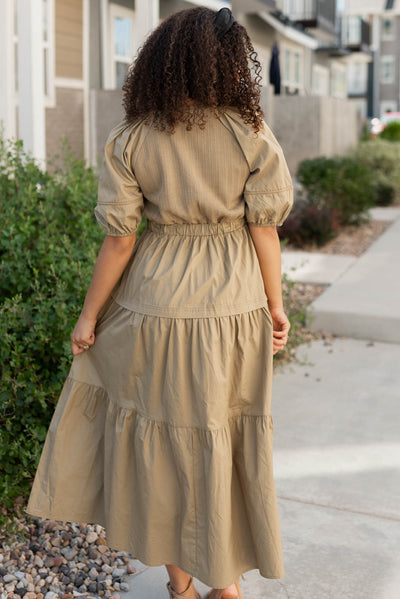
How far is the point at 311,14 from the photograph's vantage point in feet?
67.5

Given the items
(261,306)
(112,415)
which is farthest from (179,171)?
(112,415)

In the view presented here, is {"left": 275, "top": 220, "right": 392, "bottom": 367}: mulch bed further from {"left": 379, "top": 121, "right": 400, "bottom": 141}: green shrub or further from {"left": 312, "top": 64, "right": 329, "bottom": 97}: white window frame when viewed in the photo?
{"left": 312, "top": 64, "right": 329, "bottom": 97}: white window frame

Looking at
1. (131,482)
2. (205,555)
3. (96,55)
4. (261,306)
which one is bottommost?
(205,555)

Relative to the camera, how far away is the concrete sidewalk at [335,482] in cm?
269

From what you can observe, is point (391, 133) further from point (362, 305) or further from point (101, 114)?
point (362, 305)

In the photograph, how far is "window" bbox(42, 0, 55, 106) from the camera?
9.18 meters

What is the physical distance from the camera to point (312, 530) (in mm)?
3029

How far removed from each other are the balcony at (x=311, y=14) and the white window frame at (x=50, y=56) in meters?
12.4

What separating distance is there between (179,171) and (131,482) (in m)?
0.94

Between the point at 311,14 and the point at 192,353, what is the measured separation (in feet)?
66.8

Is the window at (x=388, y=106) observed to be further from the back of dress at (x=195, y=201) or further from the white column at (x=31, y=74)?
the back of dress at (x=195, y=201)

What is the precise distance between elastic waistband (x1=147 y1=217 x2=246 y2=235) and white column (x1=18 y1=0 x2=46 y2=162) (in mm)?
3894

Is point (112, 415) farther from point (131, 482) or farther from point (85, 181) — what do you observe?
point (85, 181)

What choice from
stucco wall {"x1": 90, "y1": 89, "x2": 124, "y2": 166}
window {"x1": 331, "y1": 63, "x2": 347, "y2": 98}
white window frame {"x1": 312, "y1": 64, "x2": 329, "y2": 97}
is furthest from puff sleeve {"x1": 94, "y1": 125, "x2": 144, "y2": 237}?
window {"x1": 331, "y1": 63, "x2": 347, "y2": 98}
